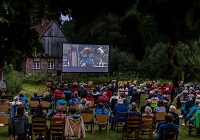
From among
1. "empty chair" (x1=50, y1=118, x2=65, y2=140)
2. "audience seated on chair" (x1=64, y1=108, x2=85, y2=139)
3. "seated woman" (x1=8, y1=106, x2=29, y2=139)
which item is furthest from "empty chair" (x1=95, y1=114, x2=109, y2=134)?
"seated woman" (x1=8, y1=106, x2=29, y2=139)

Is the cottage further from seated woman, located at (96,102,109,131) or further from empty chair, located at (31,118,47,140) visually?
empty chair, located at (31,118,47,140)

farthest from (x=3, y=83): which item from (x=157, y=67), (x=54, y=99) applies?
(x=157, y=67)

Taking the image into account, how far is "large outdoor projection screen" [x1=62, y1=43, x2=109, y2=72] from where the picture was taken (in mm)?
28625

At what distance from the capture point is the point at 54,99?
17141 mm

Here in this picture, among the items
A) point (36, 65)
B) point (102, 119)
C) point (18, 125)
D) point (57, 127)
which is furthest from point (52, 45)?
point (18, 125)

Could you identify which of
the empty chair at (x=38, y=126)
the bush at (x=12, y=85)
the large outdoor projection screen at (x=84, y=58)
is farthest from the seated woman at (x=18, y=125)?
the large outdoor projection screen at (x=84, y=58)

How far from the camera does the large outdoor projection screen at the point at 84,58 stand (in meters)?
28.6

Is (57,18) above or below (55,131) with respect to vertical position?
above

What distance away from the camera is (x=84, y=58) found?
2944cm

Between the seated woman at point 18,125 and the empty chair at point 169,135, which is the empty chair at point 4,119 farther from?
the empty chair at point 169,135

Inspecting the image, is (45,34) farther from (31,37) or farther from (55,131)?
(31,37)

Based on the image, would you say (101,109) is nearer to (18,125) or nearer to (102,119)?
(102,119)

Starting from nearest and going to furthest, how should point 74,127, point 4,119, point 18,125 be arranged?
point 18,125 < point 74,127 < point 4,119

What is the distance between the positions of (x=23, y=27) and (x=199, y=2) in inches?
80.0
